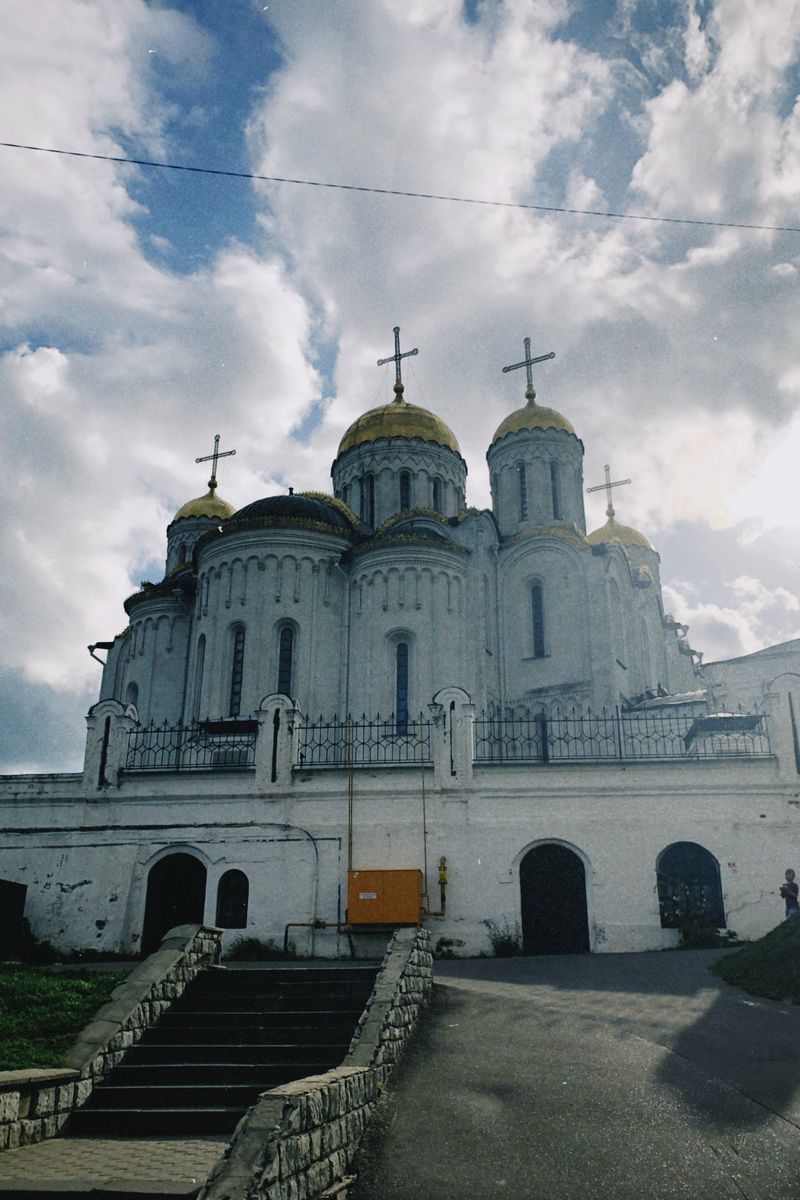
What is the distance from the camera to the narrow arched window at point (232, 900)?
52.3ft

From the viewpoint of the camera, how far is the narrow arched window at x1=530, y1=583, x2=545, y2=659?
2589cm

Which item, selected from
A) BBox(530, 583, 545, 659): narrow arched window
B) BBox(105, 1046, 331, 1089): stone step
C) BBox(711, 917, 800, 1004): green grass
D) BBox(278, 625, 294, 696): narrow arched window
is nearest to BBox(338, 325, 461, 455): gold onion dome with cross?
BBox(530, 583, 545, 659): narrow arched window

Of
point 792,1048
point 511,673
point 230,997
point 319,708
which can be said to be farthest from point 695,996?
point 511,673

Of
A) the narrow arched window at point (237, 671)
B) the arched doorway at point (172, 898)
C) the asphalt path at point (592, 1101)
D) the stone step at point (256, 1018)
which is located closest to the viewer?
the asphalt path at point (592, 1101)

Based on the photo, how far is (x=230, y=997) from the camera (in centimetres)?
1077

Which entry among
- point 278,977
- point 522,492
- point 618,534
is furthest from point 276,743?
point 618,534

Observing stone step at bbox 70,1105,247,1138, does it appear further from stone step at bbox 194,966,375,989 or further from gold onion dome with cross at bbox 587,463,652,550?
gold onion dome with cross at bbox 587,463,652,550

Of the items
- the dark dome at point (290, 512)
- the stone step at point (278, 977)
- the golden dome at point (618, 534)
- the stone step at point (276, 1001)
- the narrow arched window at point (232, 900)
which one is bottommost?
the stone step at point (276, 1001)

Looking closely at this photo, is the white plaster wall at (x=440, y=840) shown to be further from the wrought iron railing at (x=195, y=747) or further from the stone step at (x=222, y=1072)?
the stone step at (x=222, y=1072)

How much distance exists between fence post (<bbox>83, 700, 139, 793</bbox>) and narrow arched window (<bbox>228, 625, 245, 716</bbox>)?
4907 millimetres

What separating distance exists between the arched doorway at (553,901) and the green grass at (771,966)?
3.01m

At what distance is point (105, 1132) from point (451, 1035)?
3532mm

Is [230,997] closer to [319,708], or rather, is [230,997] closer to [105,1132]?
[105,1132]

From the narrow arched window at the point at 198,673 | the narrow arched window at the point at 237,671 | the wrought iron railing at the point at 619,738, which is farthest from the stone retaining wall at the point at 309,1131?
the narrow arched window at the point at 198,673
